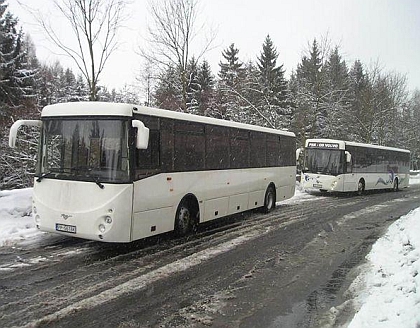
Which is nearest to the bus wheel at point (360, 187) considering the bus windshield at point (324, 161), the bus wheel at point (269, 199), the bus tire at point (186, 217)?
the bus windshield at point (324, 161)

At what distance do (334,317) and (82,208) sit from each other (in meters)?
4.74

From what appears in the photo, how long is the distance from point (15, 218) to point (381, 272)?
8671 millimetres

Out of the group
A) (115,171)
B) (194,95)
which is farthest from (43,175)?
(194,95)

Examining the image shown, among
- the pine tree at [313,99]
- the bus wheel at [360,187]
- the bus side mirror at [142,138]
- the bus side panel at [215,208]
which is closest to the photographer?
the bus side mirror at [142,138]

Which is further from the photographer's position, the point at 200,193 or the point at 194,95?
the point at 194,95

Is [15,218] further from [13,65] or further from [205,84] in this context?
[205,84]

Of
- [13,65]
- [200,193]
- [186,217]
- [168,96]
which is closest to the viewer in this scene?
[186,217]

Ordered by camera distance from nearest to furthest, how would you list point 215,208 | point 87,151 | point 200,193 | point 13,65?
point 87,151, point 200,193, point 215,208, point 13,65

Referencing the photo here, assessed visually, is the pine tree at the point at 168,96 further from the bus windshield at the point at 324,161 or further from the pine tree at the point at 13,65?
the bus windshield at the point at 324,161

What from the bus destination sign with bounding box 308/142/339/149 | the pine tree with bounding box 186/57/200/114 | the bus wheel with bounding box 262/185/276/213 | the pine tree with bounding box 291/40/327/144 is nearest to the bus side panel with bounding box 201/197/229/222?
the bus wheel with bounding box 262/185/276/213

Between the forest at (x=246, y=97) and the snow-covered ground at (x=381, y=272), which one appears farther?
the forest at (x=246, y=97)

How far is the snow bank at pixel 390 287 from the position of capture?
14.7ft

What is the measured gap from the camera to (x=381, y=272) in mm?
7098

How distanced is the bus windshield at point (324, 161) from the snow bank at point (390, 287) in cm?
1324
